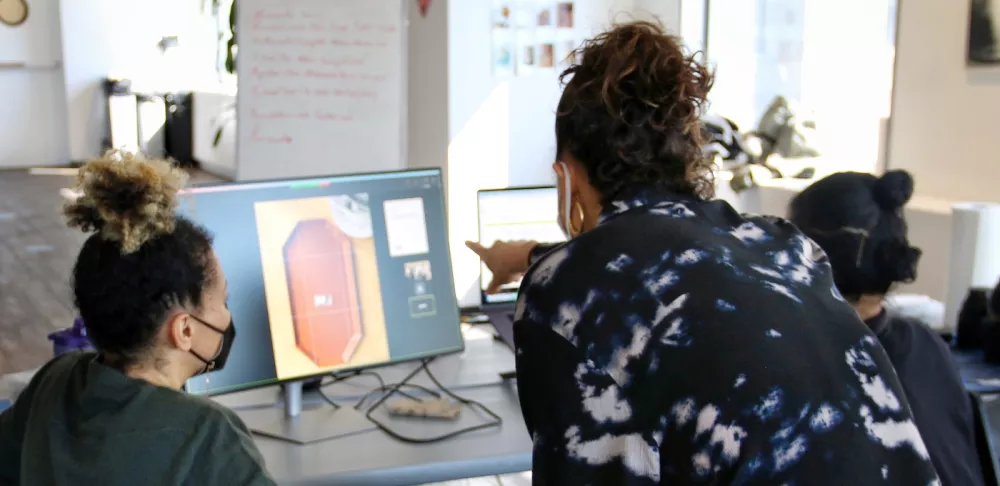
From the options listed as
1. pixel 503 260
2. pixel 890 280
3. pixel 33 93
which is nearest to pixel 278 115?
pixel 503 260

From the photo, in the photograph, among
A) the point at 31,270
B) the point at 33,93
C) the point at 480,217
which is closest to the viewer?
the point at 480,217

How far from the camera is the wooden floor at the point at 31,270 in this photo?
14.3 feet

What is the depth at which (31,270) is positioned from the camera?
19.1 ft

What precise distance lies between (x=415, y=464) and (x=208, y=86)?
10.1 m

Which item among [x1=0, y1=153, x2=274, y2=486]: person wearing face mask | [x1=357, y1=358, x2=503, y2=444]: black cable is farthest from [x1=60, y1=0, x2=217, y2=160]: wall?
[x1=0, y1=153, x2=274, y2=486]: person wearing face mask

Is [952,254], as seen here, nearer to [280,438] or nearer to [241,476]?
[280,438]

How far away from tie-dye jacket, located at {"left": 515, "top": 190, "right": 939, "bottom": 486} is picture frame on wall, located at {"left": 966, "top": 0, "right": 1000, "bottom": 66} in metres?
2.11

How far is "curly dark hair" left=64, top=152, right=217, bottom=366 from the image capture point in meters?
1.22

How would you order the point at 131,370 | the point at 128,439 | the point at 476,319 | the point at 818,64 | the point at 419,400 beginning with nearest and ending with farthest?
the point at 128,439 → the point at 131,370 → the point at 419,400 → the point at 476,319 → the point at 818,64

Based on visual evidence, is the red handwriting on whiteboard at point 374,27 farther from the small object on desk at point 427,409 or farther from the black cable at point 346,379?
the small object on desk at point 427,409

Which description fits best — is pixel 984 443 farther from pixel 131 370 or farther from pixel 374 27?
pixel 374 27

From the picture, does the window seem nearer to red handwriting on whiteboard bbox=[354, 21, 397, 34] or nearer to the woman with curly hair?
red handwriting on whiteboard bbox=[354, 21, 397, 34]

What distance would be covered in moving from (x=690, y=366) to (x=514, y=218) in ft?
4.42

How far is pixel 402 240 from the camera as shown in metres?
1.83
